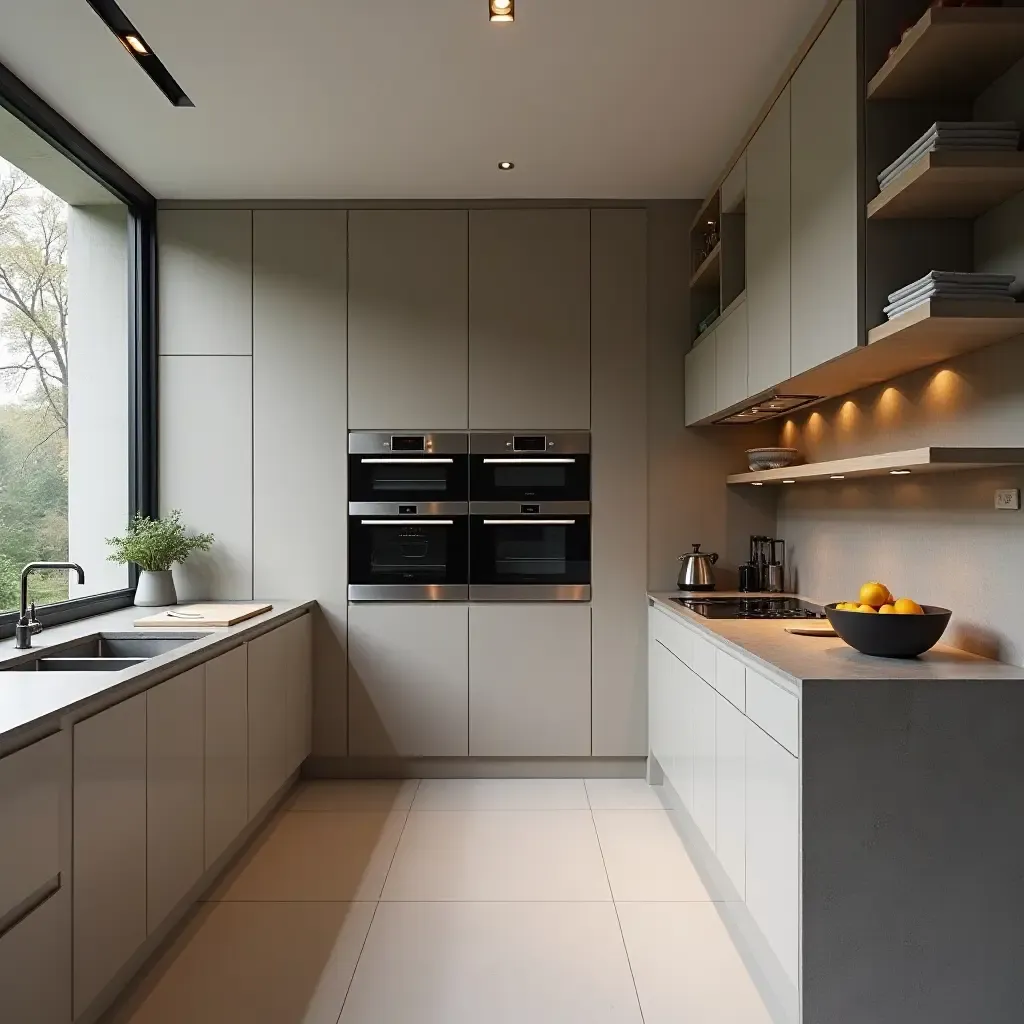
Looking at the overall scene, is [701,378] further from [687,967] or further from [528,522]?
[687,967]

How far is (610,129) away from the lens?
331 centimetres

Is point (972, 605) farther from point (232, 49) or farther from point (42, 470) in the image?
point (42, 470)

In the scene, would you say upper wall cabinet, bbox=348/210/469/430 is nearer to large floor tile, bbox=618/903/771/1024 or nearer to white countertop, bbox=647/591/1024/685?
white countertop, bbox=647/591/1024/685

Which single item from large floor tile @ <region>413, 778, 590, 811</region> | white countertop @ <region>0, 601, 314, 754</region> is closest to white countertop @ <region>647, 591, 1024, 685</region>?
large floor tile @ <region>413, 778, 590, 811</region>

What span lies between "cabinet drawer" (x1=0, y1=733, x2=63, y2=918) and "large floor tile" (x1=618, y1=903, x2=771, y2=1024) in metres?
1.50

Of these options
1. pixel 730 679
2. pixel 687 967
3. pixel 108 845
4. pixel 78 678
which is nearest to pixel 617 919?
pixel 687 967

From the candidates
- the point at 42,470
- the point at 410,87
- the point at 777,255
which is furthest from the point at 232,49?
the point at 777,255

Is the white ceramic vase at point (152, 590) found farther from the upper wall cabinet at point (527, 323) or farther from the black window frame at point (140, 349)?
the upper wall cabinet at point (527, 323)

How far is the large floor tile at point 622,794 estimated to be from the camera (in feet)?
12.2

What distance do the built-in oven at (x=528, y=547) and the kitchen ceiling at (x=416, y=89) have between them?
153cm

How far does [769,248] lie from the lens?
2.80 metres

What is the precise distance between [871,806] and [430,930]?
56.2 inches

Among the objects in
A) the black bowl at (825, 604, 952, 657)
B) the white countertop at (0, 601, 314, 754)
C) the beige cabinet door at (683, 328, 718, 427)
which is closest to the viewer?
the white countertop at (0, 601, 314, 754)

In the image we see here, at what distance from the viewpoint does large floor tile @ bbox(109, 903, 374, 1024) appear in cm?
218
